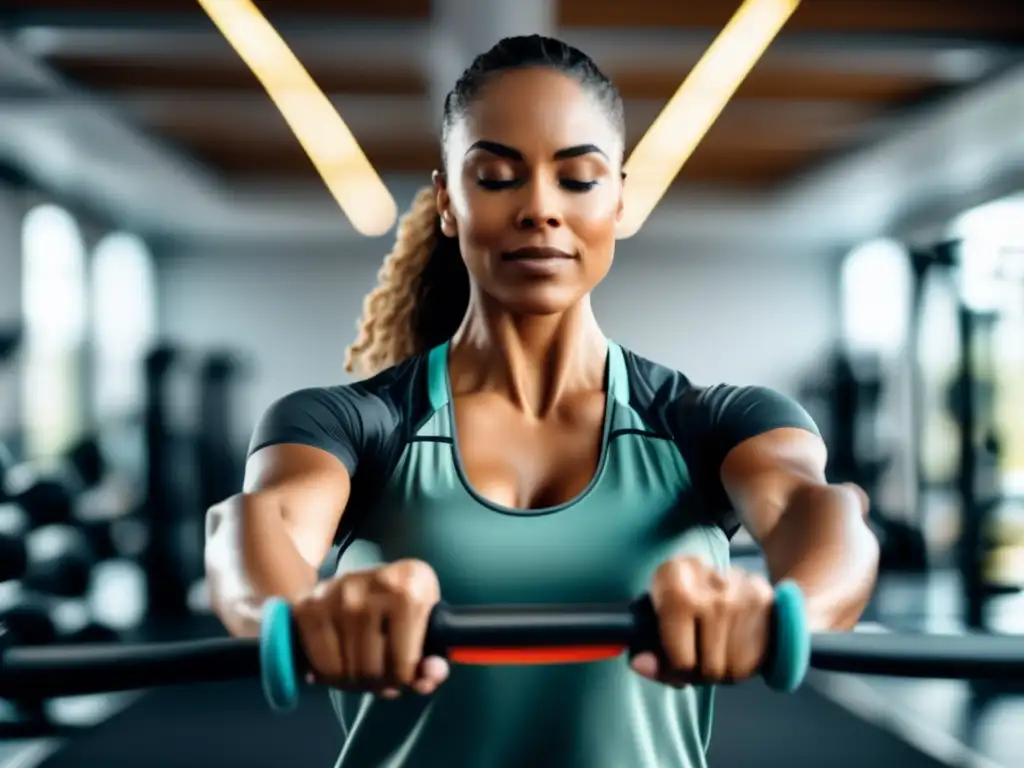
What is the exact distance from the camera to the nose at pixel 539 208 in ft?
2.71

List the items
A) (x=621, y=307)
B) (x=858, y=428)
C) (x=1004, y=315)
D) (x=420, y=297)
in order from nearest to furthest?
(x=420, y=297), (x=1004, y=315), (x=858, y=428), (x=621, y=307)

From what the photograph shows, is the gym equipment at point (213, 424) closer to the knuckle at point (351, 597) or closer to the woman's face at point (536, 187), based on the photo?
the woman's face at point (536, 187)

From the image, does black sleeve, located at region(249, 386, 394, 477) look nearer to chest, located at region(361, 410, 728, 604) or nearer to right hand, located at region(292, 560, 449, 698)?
chest, located at region(361, 410, 728, 604)

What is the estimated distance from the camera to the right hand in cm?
57

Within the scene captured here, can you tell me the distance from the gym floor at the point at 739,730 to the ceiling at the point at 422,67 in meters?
2.31

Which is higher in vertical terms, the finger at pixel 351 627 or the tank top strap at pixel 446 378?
the tank top strap at pixel 446 378

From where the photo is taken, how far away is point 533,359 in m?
0.95

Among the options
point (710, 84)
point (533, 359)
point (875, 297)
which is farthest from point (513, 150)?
point (875, 297)

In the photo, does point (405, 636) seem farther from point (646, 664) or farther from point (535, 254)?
point (535, 254)

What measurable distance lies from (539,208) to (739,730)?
2944 mm

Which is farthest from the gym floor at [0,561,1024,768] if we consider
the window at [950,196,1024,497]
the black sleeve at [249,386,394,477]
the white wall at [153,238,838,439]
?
the white wall at [153,238,838,439]

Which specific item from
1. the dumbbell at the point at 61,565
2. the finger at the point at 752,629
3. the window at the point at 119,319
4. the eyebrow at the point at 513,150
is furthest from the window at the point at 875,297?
the finger at the point at 752,629

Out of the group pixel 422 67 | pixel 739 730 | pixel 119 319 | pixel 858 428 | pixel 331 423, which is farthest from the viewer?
pixel 119 319

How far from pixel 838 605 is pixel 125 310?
8.24m
